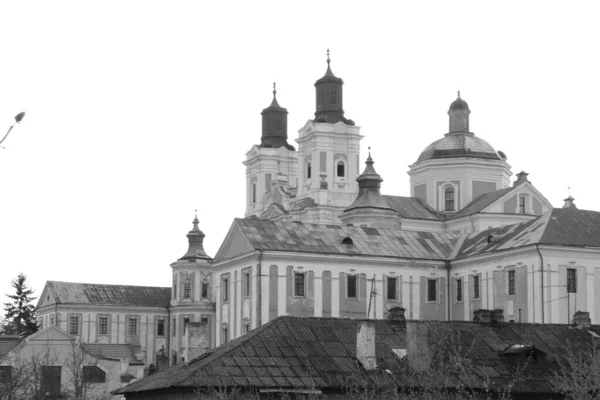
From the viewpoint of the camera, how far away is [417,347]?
103 ft


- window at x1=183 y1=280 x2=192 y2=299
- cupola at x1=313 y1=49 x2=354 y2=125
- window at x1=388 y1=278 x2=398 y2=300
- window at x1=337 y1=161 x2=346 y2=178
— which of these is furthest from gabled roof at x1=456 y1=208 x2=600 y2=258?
window at x1=183 y1=280 x2=192 y2=299

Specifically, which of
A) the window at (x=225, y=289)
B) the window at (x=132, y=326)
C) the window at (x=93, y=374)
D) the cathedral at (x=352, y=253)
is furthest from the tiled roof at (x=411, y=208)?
the window at (x=93, y=374)

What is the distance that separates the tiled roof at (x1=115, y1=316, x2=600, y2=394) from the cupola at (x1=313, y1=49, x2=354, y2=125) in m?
51.9

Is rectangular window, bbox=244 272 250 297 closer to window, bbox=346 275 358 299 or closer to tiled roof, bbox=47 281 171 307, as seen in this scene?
window, bbox=346 275 358 299

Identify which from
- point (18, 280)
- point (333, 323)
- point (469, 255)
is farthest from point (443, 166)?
point (333, 323)

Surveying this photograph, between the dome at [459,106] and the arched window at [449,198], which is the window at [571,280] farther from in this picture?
the dome at [459,106]

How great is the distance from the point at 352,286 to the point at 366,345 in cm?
3006

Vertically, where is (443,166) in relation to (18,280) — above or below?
above

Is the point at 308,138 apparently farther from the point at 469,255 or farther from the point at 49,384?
the point at 49,384

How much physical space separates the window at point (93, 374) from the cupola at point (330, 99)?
35.6 m

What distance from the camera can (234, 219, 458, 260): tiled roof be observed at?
61.2 metres

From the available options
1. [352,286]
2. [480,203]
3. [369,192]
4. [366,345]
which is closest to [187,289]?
[369,192]

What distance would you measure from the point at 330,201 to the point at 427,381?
5493 centimetres

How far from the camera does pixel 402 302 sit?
2463 inches
